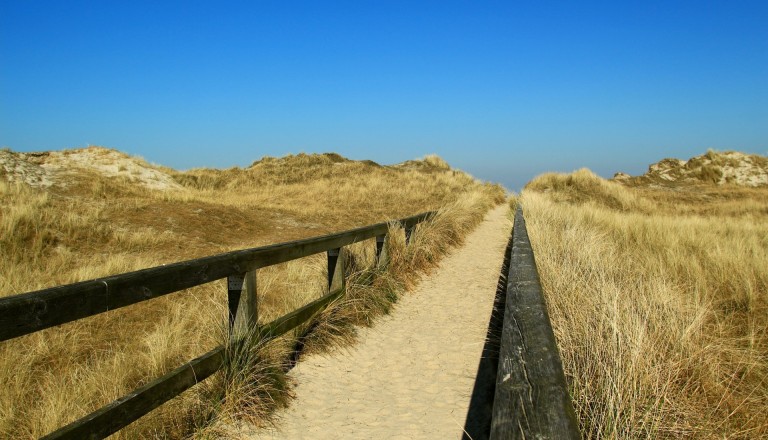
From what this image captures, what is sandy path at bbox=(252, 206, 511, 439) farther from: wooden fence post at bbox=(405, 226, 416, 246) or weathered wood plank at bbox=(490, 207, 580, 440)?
wooden fence post at bbox=(405, 226, 416, 246)

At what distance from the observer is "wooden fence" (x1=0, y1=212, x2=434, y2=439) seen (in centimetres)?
207

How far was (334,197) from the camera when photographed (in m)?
23.6

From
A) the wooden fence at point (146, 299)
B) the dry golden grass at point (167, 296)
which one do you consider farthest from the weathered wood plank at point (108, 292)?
the dry golden grass at point (167, 296)

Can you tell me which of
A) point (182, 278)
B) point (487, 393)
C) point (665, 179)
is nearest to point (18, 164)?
point (182, 278)

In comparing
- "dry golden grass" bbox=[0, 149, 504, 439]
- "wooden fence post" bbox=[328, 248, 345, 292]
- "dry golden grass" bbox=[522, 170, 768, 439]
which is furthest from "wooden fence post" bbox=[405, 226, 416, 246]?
"wooden fence post" bbox=[328, 248, 345, 292]

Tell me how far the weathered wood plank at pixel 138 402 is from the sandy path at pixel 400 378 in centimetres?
58

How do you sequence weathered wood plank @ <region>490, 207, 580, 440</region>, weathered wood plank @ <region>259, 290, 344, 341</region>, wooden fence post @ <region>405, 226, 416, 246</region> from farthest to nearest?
wooden fence post @ <region>405, 226, 416, 246</region>
weathered wood plank @ <region>259, 290, 344, 341</region>
weathered wood plank @ <region>490, 207, 580, 440</region>

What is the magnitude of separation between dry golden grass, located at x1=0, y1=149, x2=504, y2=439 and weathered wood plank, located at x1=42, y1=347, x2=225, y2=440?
200 millimetres

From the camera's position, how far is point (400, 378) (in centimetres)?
421

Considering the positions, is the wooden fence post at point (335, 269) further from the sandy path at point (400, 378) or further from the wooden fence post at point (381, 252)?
the wooden fence post at point (381, 252)

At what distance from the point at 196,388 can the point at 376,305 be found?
2953 millimetres

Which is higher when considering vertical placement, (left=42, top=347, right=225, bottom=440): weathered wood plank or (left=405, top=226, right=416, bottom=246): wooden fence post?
(left=405, top=226, right=416, bottom=246): wooden fence post

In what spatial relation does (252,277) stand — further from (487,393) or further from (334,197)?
(334,197)

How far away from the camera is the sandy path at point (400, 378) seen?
3.31 metres
